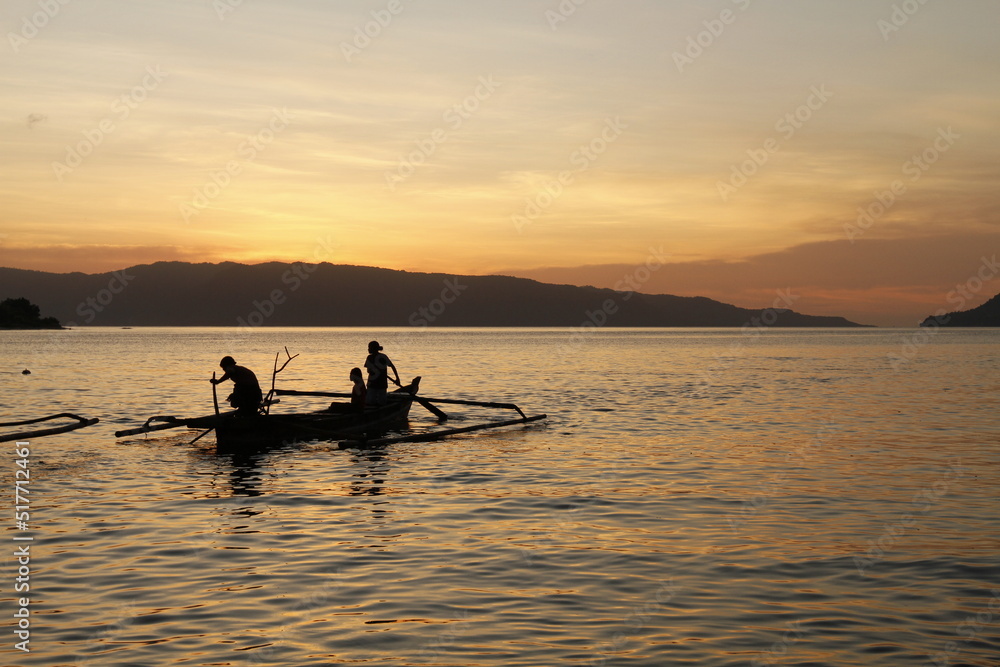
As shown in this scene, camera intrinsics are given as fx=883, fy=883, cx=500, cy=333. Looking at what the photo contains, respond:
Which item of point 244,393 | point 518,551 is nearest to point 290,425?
point 244,393

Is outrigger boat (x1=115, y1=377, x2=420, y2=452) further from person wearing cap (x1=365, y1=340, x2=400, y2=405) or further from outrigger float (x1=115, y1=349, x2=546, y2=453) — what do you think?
person wearing cap (x1=365, y1=340, x2=400, y2=405)

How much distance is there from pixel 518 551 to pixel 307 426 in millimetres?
13635

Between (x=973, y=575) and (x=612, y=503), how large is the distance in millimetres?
6651

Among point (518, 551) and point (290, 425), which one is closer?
point (518, 551)

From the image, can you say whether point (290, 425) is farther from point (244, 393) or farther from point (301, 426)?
point (244, 393)

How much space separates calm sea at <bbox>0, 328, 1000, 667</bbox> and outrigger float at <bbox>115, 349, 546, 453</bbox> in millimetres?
528

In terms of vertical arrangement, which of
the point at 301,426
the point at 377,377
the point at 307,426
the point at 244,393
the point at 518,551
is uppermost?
the point at 377,377

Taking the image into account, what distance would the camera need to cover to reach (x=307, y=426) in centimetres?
2555

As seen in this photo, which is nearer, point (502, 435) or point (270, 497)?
point (270, 497)

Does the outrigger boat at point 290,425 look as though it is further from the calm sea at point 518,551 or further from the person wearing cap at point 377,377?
the calm sea at point 518,551

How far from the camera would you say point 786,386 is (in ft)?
177

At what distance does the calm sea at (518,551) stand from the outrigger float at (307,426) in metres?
0.53

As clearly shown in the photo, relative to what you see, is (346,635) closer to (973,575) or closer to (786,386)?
(973,575)

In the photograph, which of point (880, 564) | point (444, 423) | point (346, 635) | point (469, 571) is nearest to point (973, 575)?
point (880, 564)
